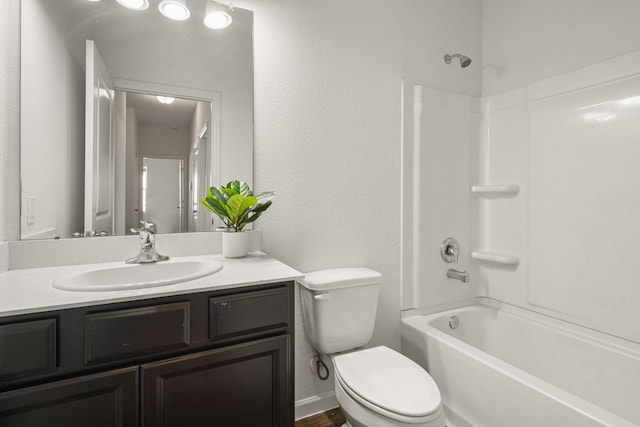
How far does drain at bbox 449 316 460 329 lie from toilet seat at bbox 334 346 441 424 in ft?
2.43

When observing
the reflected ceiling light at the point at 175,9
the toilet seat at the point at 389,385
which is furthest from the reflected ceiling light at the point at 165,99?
the toilet seat at the point at 389,385

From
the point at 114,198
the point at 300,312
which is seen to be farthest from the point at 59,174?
the point at 300,312

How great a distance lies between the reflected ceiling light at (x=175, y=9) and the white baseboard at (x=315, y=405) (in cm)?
200

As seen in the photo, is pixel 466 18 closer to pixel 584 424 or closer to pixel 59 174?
pixel 584 424

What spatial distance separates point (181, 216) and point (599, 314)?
2.16 metres

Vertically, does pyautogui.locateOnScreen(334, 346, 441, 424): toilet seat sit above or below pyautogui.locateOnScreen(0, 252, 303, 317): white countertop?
below

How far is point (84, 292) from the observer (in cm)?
97

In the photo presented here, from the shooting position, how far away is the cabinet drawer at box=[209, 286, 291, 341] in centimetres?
107

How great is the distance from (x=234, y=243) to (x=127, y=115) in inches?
29.2

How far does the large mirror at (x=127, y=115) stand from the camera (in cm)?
130

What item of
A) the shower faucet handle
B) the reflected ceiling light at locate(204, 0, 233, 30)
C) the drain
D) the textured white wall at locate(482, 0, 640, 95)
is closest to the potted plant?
the reflected ceiling light at locate(204, 0, 233, 30)

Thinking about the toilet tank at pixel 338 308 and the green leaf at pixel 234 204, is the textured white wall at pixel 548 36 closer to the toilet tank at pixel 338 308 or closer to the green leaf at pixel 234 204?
the toilet tank at pixel 338 308

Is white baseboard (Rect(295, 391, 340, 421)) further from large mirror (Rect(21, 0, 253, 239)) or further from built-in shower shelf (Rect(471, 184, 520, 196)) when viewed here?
built-in shower shelf (Rect(471, 184, 520, 196))

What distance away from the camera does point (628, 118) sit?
5.16 feet
